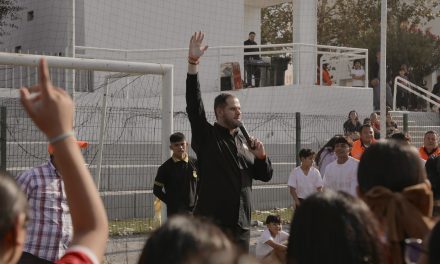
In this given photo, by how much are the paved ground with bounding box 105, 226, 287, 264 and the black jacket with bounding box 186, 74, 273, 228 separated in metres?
3.42

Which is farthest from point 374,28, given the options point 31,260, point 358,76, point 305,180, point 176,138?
point 31,260

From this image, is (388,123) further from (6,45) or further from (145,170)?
(6,45)

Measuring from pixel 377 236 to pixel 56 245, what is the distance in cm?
394

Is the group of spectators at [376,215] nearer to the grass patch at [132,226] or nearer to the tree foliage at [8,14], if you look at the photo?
the grass patch at [132,226]

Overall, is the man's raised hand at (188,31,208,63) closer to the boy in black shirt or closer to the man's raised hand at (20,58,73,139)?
the boy in black shirt

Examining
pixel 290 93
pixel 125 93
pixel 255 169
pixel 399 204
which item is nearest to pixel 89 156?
pixel 125 93

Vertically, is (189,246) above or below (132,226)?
above

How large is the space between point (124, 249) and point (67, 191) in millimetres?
8143

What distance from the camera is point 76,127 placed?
12180mm

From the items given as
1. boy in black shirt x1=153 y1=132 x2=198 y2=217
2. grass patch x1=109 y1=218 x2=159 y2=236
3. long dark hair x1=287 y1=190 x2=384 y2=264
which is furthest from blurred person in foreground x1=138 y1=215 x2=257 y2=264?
grass patch x1=109 y1=218 x2=159 y2=236

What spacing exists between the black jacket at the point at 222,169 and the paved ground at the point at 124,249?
342 centimetres

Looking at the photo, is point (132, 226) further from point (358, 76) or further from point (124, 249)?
point (358, 76)

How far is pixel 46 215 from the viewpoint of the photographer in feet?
19.5

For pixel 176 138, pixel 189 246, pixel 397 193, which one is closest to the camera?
pixel 189 246
